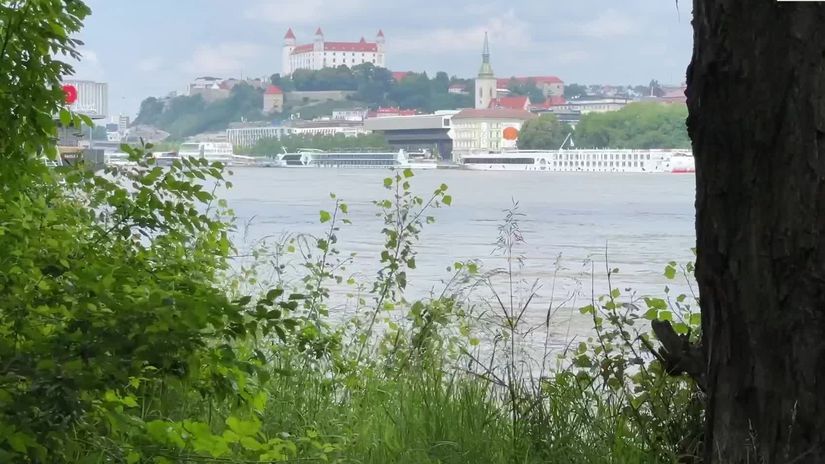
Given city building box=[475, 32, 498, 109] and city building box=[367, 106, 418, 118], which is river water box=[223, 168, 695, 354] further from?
city building box=[475, 32, 498, 109]

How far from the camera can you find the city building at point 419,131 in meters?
10.3

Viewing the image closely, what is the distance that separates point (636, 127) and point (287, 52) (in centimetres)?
981

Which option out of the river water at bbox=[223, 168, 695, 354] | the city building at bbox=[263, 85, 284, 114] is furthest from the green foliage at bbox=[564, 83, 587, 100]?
the city building at bbox=[263, 85, 284, 114]

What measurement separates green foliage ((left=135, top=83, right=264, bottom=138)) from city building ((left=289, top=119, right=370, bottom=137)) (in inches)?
18.3

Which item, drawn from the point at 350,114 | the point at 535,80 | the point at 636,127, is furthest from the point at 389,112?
the point at 636,127

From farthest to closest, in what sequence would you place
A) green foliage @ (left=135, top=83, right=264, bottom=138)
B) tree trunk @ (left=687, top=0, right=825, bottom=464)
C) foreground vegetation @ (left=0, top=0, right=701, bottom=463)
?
1. green foliage @ (left=135, top=83, right=264, bottom=138)
2. tree trunk @ (left=687, top=0, right=825, bottom=464)
3. foreground vegetation @ (left=0, top=0, right=701, bottom=463)

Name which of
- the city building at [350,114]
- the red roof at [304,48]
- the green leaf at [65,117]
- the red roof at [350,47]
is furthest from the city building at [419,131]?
the green leaf at [65,117]

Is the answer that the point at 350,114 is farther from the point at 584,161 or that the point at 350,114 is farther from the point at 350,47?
the point at 584,161

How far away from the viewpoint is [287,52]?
17.9 m

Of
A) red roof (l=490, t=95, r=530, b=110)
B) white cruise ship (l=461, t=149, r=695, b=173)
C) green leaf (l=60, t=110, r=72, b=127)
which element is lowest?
white cruise ship (l=461, t=149, r=695, b=173)

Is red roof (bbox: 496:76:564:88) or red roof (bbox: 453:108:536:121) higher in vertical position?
red roof (bbox: 496:76:564:88)

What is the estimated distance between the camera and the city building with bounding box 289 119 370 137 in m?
11.9

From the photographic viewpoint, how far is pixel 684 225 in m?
7.20

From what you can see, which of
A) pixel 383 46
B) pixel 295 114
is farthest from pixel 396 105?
pixel 383 46
